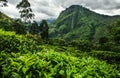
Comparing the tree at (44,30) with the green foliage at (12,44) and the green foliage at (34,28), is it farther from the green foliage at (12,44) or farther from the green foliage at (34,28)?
the green foliage at (12,44)

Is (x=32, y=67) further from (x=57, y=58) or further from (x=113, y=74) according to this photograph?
(x=113, y=74)

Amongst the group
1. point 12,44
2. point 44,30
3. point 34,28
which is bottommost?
point 12,44

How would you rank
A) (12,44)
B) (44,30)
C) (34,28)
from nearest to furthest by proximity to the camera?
(12,44), (44,30), (34,28)

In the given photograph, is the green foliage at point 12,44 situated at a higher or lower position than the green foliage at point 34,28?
lower

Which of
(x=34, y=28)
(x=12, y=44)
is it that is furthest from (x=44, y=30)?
(x=12, y=44)

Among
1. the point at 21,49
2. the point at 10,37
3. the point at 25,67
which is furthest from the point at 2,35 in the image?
the point at 25,67

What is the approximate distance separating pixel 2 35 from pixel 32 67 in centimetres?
449

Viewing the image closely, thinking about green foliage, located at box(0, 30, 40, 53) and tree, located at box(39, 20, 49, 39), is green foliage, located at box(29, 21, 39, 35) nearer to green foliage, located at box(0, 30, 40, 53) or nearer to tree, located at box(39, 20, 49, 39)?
tree, located at box(39, 20, 49, 39)

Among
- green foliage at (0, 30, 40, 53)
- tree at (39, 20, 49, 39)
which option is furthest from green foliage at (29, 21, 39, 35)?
green foliage at (0, 30, 40, 53)

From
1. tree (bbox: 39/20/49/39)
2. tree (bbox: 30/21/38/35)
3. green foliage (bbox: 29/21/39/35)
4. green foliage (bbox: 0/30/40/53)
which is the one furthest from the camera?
green foliage (bbox: 29/21/39/35)

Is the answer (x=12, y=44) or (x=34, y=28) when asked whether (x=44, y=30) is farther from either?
(x=12, y=44)

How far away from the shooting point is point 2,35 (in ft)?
31.2

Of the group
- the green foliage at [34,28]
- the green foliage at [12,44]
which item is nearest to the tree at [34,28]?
the green foliage at [34,28]

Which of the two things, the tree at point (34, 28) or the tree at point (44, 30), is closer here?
the tree at point (44, 30)
